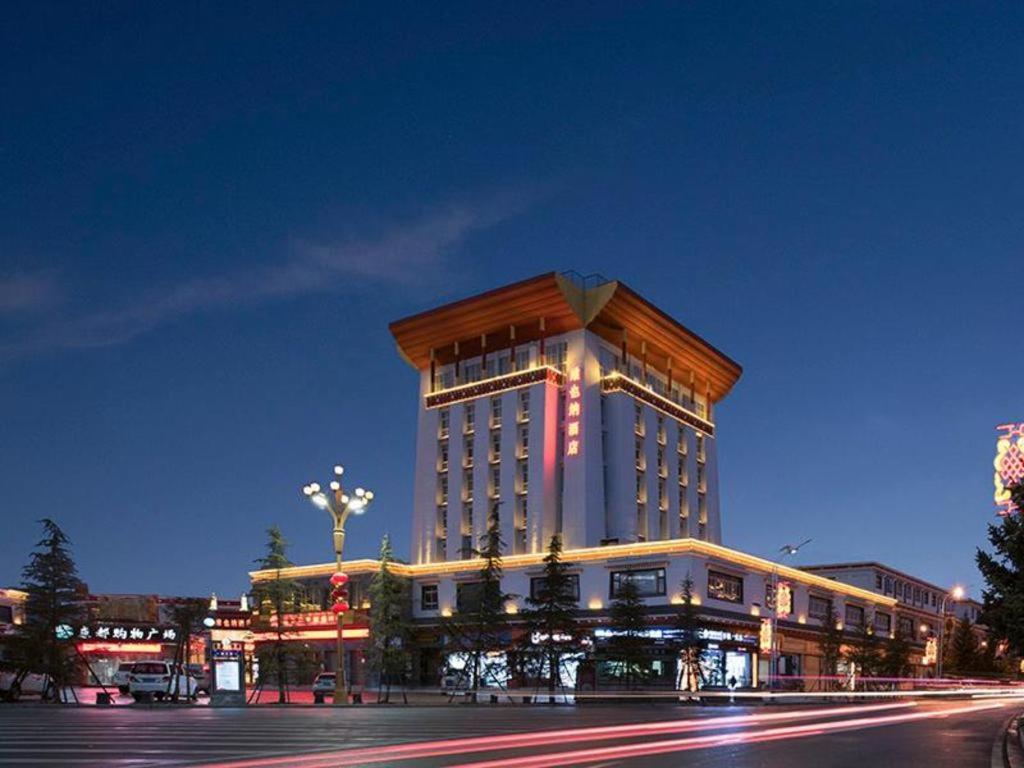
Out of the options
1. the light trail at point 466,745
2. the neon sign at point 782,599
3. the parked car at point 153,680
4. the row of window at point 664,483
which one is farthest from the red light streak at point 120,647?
the light trail at point 466,745

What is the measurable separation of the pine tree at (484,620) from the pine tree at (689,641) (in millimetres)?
10887

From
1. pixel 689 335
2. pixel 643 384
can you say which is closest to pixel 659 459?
pixel 643 384

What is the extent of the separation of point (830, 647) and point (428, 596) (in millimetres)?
30289

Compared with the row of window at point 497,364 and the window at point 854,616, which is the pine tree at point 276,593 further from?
the window at point 854,616

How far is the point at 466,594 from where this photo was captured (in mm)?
77125

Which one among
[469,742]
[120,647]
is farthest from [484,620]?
[469,742]

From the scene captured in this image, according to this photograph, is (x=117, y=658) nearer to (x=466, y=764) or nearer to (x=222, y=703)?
(x=222, y=703)

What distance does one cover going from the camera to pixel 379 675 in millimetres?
A: 72250

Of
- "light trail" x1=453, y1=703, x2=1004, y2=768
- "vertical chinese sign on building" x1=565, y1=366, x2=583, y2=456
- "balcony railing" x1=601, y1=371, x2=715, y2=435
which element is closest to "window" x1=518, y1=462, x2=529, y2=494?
"vertical chinese sign on building" x1=565, y1=366, x2=583, y2=456

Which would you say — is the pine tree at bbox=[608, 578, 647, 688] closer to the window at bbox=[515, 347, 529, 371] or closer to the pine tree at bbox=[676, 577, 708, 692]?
the pine tree at bbox=[676, 577, 708, 692]

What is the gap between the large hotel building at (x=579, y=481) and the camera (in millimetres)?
71375

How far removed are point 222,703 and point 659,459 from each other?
2071 inches

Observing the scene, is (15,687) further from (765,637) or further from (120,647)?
(765,637)

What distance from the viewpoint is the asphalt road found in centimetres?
1698
